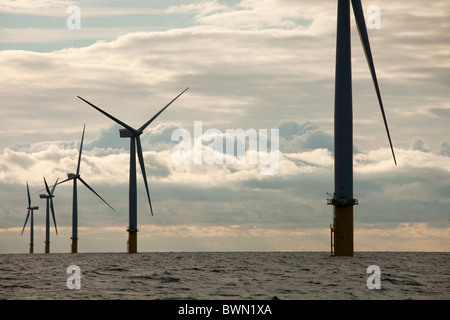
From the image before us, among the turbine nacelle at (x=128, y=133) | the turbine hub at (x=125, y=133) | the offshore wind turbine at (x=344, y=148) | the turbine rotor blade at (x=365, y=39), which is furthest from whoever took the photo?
the turbine hub at (x=125, y=133)

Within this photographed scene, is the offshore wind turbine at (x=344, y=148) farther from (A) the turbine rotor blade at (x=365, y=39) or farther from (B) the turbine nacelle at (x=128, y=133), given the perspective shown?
(B) the turbine nacelle at (x=128, y=133)

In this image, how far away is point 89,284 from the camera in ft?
174


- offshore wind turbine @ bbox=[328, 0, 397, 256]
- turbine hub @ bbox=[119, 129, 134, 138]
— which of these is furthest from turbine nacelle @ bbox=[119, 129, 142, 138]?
offshore wind turbine @ bbox=[328, 0, 397, 256]

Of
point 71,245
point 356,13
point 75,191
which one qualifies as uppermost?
point 356,13

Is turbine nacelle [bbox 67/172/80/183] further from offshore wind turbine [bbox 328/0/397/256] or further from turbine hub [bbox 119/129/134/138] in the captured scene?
offshore wind turbine [bbox 328/0/397/256]

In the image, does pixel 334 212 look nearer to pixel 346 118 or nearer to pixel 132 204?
pixel 346 118

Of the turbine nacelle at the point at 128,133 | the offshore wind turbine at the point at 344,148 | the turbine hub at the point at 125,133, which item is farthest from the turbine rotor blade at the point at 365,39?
the turbine hub at the point at 125,133

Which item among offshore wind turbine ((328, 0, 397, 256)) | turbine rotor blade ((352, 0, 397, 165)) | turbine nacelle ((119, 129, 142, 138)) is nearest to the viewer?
turbine rotor blade ((352, 0, 397, 165))

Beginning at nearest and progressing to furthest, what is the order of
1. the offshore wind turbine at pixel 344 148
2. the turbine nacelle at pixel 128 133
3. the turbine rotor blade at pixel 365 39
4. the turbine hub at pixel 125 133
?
the turbine rotor blade at pixel 365 39 < the offshore wind turbine at pixel 344 148 < the turbine nacelle at pixel 128 133 < the turbine hub at pixel 125 133
